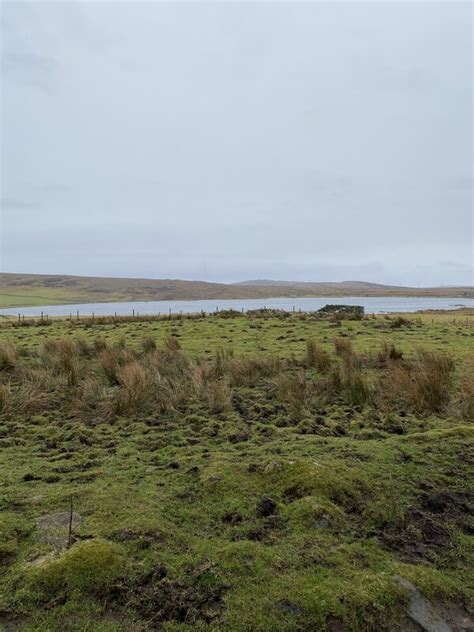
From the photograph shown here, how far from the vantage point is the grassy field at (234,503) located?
274 cm

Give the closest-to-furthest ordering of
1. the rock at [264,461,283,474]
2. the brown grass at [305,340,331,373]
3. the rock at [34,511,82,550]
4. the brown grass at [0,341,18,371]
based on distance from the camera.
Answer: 1. the rock at [34,511,82,550]
2. the rock at [264,461,283,474]
3. the brown grass at [0,341,18,371]
4. the brown grass at [305,340,331,373]

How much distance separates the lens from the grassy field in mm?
2736

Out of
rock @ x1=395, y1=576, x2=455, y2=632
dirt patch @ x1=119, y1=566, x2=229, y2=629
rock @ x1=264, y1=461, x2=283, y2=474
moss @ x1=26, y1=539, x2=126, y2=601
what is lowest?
rock @ x1=395, y1=576, x2=455, y2=632

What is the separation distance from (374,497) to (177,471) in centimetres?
188

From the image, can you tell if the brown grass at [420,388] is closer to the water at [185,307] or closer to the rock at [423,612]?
the rock at [423,612]

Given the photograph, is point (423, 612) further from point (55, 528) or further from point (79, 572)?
point (55, 528)

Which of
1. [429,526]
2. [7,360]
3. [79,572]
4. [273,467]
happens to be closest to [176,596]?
[79,572]

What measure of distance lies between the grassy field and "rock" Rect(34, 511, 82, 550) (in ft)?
0.05

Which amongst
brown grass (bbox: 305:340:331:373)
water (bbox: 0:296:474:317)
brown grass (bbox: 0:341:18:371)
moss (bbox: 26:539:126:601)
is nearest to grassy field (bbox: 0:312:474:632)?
moss (bbox: 26:539:126:601)

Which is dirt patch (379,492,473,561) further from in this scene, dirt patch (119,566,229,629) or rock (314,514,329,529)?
dirt patch (119,566,229,629)

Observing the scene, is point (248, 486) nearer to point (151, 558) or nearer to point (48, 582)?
point (151, 558)

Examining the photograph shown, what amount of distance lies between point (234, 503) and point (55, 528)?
55.1 inches

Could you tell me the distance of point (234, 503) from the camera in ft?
12.7

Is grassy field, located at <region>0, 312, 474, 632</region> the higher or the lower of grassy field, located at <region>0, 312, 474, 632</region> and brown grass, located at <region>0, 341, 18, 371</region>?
the lower
